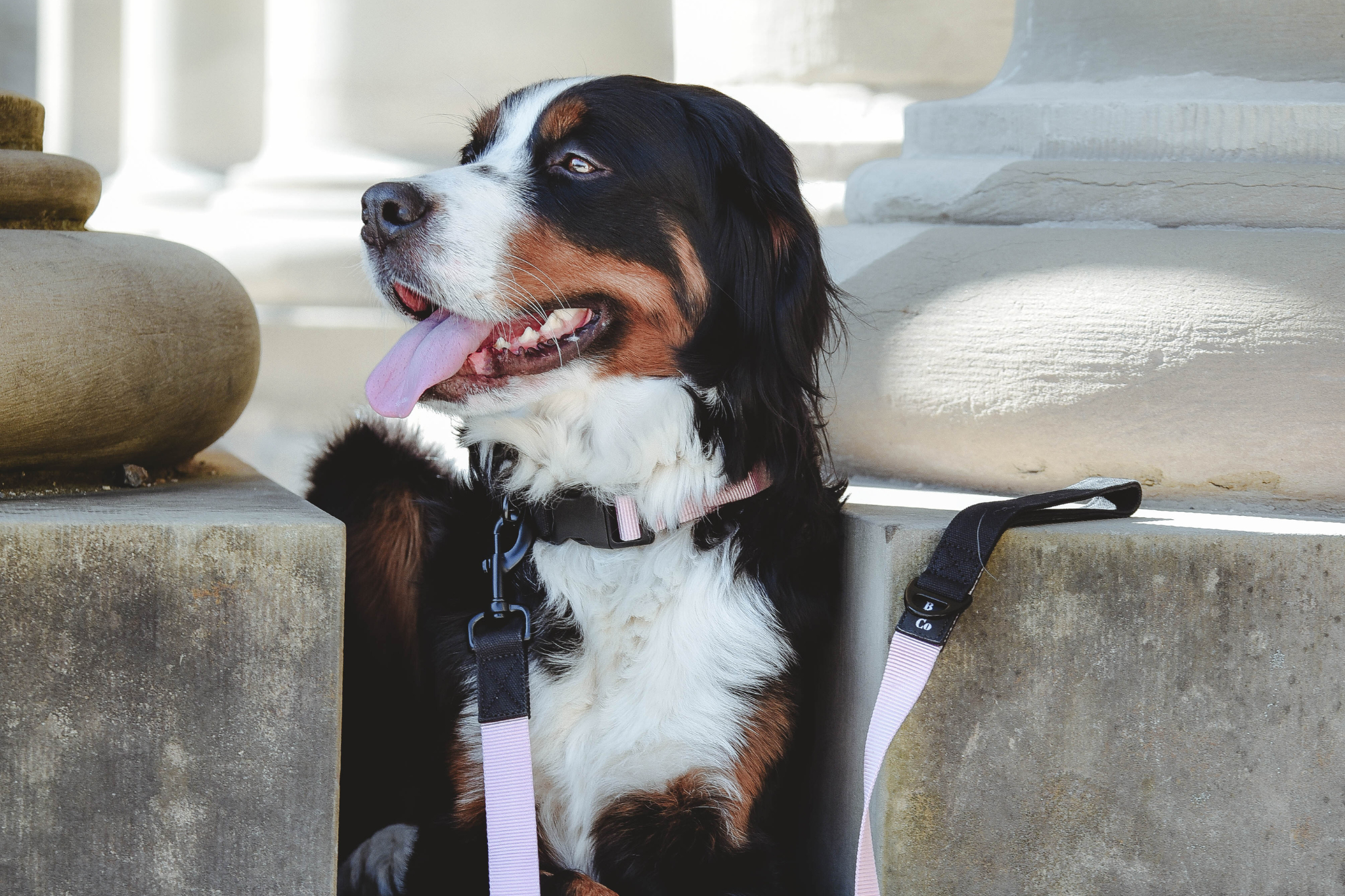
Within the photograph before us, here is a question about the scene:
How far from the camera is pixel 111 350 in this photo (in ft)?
7.61

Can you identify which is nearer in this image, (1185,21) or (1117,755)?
(1117,755)

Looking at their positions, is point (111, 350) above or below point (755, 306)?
below

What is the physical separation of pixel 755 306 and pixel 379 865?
4.74 feet

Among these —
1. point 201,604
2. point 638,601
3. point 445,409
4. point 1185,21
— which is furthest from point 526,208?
point 1185,21

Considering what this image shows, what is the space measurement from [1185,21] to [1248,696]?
1608 mm

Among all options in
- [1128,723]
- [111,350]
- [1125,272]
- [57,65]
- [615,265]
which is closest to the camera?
[1128,723]

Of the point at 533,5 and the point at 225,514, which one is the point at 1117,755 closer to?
Result: the point at 225,514

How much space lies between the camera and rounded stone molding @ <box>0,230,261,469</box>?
2.21 m

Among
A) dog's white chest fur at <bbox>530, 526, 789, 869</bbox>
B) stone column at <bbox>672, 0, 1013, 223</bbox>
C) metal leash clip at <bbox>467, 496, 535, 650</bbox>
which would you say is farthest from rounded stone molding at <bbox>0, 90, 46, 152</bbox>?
stone column at <bbox>672, 0, 1013, 223</bbox>

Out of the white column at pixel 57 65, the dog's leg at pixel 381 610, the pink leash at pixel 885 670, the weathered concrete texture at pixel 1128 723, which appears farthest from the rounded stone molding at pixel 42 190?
the white column at pixel 57 65

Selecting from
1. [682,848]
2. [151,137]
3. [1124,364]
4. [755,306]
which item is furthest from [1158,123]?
[151,137]

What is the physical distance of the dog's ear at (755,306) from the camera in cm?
220

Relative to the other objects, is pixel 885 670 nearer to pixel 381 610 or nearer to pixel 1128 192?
pixel 381 610

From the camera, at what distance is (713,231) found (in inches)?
88.1
